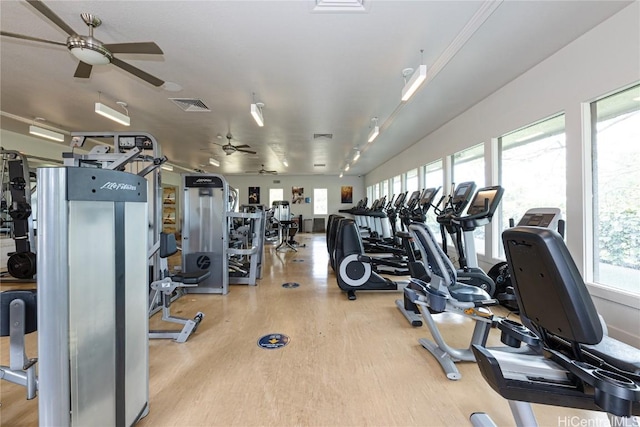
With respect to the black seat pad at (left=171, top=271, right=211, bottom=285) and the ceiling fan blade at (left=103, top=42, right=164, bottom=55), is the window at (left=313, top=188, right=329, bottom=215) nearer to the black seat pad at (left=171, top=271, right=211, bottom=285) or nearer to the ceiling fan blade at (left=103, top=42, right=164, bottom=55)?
the black seat pad at (left=171, top=271, right=211, bottom=285)

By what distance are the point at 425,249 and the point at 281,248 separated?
6.66 meters

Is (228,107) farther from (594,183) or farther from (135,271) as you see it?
(594,183)

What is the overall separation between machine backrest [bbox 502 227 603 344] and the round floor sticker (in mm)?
2003

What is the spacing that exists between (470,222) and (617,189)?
1.30 meters

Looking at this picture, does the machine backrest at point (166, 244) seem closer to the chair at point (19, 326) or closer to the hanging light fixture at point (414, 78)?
the chair at point (19, 326)

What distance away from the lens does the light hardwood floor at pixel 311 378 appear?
1.65 metres

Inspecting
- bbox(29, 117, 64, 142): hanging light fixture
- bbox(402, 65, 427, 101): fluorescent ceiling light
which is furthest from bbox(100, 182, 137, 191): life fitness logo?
bbox(29, 117, 64, 142): hanging light fixture

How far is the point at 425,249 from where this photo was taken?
89.4 inches

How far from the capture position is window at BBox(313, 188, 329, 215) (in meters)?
14.8

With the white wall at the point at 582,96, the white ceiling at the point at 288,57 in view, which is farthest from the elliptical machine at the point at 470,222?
the white ceiling at the point at 288,57

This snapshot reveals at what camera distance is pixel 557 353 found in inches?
47.4

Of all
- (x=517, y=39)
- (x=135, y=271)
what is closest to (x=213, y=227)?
(x=135, y=271)

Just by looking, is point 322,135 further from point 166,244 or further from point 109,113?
point 166,244

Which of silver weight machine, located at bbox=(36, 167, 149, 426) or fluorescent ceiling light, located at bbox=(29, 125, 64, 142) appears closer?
silver weight machine, located at bbox=(36, 167, 149, 426)
